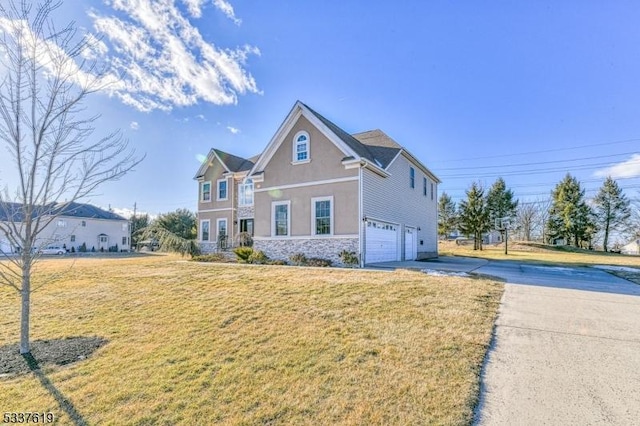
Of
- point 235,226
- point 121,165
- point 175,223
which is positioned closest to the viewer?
point 121,165

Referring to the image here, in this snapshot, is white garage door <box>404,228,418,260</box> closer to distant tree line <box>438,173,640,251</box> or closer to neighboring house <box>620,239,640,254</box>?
distant tree line <box>438,173,640,251</box>

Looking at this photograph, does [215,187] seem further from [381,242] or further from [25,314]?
[25,314]

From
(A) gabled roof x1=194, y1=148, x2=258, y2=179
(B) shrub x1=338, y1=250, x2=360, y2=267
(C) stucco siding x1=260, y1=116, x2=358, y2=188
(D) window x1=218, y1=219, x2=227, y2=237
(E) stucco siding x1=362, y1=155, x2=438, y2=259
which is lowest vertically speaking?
(B) shrub x1=338, y1=250, x2=360, y2=267

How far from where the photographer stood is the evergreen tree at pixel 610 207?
40438 millimetres

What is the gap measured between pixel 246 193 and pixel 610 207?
155ft

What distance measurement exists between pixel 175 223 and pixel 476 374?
1221 inches

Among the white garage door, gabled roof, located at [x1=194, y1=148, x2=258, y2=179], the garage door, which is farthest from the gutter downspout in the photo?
gabled roof, located at [x1=194, y1=148, x2=258, y2=179]

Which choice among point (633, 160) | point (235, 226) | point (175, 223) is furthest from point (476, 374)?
point (633, 160)

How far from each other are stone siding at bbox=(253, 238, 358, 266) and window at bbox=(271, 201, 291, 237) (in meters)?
0.48

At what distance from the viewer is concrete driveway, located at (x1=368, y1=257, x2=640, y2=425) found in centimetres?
312

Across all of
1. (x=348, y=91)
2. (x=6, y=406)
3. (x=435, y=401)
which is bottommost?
(x=6, y=406)

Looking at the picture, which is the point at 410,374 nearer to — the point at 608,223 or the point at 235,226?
the point at 235,226

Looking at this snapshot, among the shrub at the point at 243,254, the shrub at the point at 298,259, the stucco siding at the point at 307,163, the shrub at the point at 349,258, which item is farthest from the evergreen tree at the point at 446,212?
the shrub at the point at 243,254

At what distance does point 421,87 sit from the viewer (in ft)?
55.1
